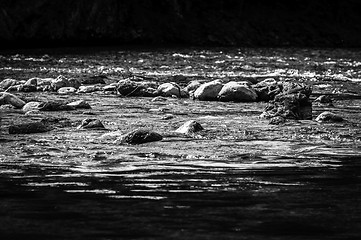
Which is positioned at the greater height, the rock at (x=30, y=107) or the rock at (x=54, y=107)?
the rock at (x=54, y=107)

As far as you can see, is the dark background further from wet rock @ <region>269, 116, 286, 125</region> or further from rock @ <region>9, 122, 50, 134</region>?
rock @ <region>9, 122, 50, 134</region>

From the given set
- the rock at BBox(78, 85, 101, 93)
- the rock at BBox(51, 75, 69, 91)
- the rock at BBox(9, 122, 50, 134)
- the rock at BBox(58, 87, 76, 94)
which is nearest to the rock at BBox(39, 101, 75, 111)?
the rock at BBox(9, 122, 50, 134)

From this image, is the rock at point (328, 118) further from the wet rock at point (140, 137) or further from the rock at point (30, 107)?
the rock at point (30, 107)

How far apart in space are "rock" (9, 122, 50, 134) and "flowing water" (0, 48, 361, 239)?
20cm

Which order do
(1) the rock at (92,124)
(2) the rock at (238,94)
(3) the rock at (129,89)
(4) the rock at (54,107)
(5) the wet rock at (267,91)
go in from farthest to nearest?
(3) the rock at (129,89) < (5) the wet rock at (267,91) < (2) the rock at (238,94) < (4) the rock at (54,107) < (1) the rock at (92,124)

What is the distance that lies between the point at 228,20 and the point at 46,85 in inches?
2094

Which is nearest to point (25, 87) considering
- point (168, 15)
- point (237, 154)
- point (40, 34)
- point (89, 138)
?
point (89, 138)

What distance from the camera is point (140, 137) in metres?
8.92

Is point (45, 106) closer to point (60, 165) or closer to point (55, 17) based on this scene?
point (60, 165)

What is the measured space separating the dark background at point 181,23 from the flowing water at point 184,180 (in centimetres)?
4549

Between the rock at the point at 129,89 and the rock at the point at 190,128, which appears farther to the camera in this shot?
the rock at the point at 129,89

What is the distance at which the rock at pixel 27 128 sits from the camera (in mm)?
9812

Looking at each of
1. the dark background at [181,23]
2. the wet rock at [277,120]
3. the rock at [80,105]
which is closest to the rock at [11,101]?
the rock at [80,105]

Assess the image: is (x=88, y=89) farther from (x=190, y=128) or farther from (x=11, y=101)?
(x=190, y=128)
